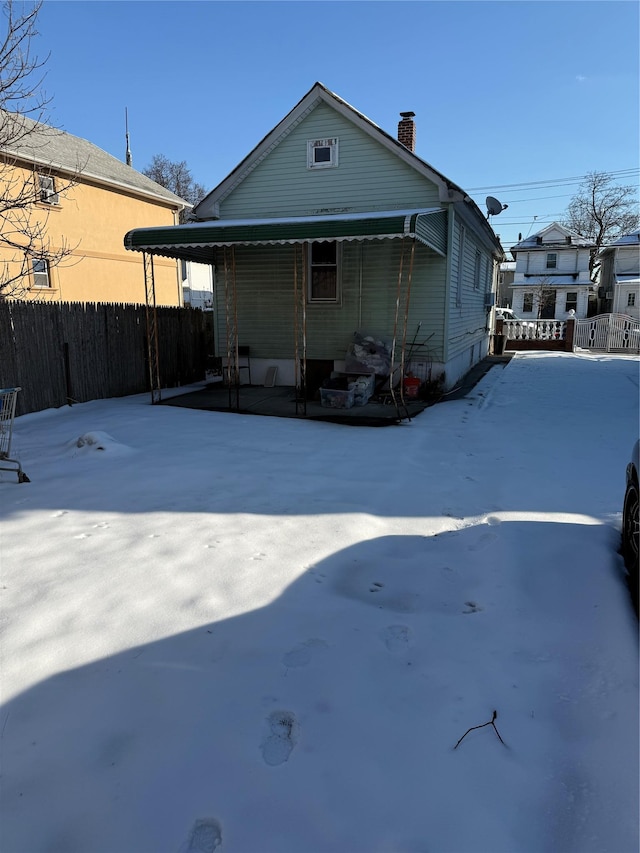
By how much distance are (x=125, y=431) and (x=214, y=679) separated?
600cm

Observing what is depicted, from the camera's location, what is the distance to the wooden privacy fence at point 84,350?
30.2 ft

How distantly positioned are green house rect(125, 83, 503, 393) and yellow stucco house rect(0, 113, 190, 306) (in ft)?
22.4

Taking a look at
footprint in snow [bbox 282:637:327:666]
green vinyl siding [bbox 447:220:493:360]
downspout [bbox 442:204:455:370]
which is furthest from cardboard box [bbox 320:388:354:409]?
footprint in snow [bbox 282:637:327:666]

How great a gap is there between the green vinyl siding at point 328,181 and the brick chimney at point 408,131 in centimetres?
322

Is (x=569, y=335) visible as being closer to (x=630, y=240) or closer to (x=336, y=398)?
(x=336, y=398)

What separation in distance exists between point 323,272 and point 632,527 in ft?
30.6

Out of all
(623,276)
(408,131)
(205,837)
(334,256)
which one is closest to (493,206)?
(408,131)

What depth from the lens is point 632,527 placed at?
147 inches

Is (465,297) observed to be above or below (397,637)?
above

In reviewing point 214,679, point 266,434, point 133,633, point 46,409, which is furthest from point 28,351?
point 214,679

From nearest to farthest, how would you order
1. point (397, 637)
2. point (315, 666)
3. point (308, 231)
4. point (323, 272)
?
point (315, 666) → point (397, 637) → point (308, 231) → point (323, 272)

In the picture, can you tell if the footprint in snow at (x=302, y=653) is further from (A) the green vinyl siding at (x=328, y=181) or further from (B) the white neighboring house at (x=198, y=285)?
(B) the white neighboring house at (x=198, y=285)

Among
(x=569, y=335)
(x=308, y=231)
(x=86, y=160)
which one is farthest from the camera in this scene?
(x=569, y=335)

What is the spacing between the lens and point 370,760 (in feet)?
7.13
